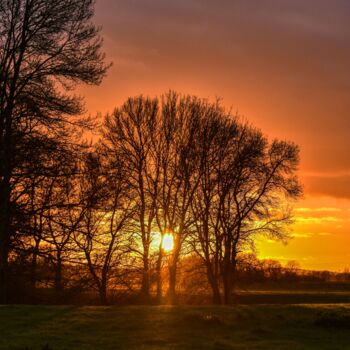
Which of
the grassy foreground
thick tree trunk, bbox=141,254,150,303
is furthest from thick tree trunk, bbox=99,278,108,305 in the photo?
the grassy foreground

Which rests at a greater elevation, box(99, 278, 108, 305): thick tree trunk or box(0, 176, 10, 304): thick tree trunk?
box(0, 176, 10, 304): thick tree trunk

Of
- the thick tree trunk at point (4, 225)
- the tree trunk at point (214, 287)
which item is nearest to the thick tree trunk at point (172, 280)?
the tree trunk at point (214, 287)

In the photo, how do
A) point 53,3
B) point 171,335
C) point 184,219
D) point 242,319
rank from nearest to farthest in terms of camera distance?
point 171,335, point 242,319, point 53,3, point 184,219

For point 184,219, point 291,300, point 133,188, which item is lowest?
point 291,300

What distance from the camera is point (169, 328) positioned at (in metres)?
19.4

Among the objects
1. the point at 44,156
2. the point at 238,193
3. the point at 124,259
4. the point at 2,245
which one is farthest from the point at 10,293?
the point at 238,193

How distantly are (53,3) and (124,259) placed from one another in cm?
2234

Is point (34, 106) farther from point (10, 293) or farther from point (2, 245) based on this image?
point (10, 293)

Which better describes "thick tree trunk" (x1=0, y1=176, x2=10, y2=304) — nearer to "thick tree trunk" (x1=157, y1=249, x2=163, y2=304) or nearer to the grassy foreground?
the grassy foreground

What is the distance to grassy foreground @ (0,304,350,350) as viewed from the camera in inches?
659

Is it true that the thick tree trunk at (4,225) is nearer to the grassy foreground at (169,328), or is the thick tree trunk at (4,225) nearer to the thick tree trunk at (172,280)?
the grassy foreground at (169,328)

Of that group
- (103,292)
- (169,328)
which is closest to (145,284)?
(103,292)

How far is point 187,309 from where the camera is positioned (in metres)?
22.8

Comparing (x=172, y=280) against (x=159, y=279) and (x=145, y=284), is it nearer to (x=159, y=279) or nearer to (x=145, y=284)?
(x=159, y=279)
